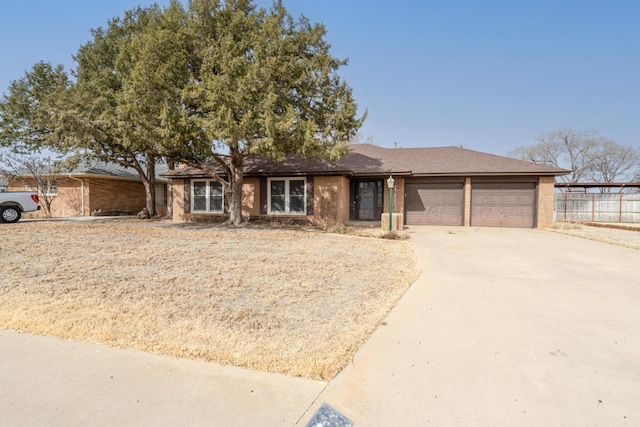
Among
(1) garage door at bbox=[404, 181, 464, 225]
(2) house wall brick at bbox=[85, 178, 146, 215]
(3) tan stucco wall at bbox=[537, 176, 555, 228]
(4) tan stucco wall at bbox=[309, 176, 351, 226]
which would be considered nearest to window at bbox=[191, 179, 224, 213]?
(4) tan stucco wall at bbox=[309, 176, 351, 226]

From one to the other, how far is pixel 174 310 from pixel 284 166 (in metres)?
12.1

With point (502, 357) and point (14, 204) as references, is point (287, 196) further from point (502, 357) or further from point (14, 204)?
point (502, 357)

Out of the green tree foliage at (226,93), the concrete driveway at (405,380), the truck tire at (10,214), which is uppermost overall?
the green tree foliage at (226,93)

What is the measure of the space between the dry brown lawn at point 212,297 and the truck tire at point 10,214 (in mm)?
6233

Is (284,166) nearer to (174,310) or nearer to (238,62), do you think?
(238,62)

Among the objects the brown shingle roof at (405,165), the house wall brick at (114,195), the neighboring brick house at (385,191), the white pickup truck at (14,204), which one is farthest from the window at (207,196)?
the house wall brick at (114,195)

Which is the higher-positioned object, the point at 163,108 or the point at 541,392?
the point at 163,108

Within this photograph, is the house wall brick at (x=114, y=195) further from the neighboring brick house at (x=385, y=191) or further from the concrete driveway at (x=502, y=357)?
the concrete driveway at (x=502, y=357)

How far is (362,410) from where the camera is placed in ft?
7.23

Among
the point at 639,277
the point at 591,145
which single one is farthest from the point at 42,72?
the point at 591,145

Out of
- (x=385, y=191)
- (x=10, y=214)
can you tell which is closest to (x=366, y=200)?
(x=385, y=191)

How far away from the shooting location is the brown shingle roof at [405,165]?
14859 mm

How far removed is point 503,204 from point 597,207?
9.26 metres

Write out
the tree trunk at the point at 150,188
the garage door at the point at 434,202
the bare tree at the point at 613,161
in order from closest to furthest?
the garage door at the point at 434,202, the tree trunk at the point at 150,188, the bare tree at the point at 613,161
